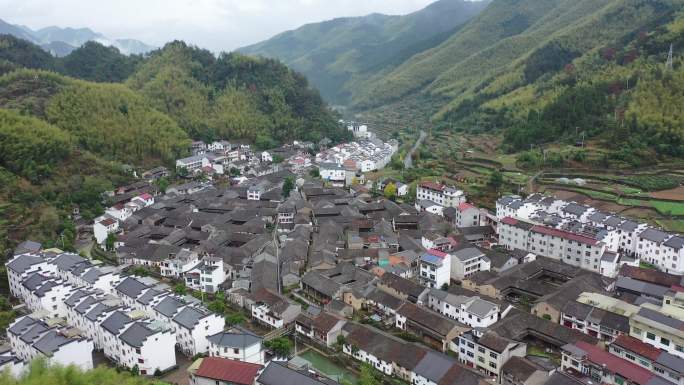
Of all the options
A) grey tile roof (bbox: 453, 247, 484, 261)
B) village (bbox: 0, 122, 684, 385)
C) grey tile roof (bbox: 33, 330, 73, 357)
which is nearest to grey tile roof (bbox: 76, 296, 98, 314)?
village (bbox: 0, 122, 684, 385)

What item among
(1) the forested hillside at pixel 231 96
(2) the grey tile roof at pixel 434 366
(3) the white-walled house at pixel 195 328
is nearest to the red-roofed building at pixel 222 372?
(3) the white-walled house at pixel 195 328

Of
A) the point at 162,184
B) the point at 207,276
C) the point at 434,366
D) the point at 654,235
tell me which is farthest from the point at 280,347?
the point at 162,184

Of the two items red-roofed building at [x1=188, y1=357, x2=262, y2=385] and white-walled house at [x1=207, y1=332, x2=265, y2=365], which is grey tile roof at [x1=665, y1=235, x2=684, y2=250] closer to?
white-walled house at [x1=207, y1=332, x2=265, y2=365]

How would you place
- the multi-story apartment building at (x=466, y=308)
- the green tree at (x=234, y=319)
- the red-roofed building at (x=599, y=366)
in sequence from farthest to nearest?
the green tree at (x=234, y=319) → the multi-story apartment building at (x=466, y=308) → the red-roofed building at (x=599, y=366)

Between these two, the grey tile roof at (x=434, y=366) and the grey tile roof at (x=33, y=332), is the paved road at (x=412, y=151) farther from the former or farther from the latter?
the grey tile roof at (x=33, y=332)

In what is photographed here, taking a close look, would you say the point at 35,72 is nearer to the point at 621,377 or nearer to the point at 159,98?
the point at 159,98

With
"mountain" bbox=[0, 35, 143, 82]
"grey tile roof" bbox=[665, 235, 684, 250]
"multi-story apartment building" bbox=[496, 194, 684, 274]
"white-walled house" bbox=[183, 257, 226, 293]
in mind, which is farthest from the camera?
"mountain" bbox=[0, 35, 143, 82]

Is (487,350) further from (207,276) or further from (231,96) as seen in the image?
(231,96)
